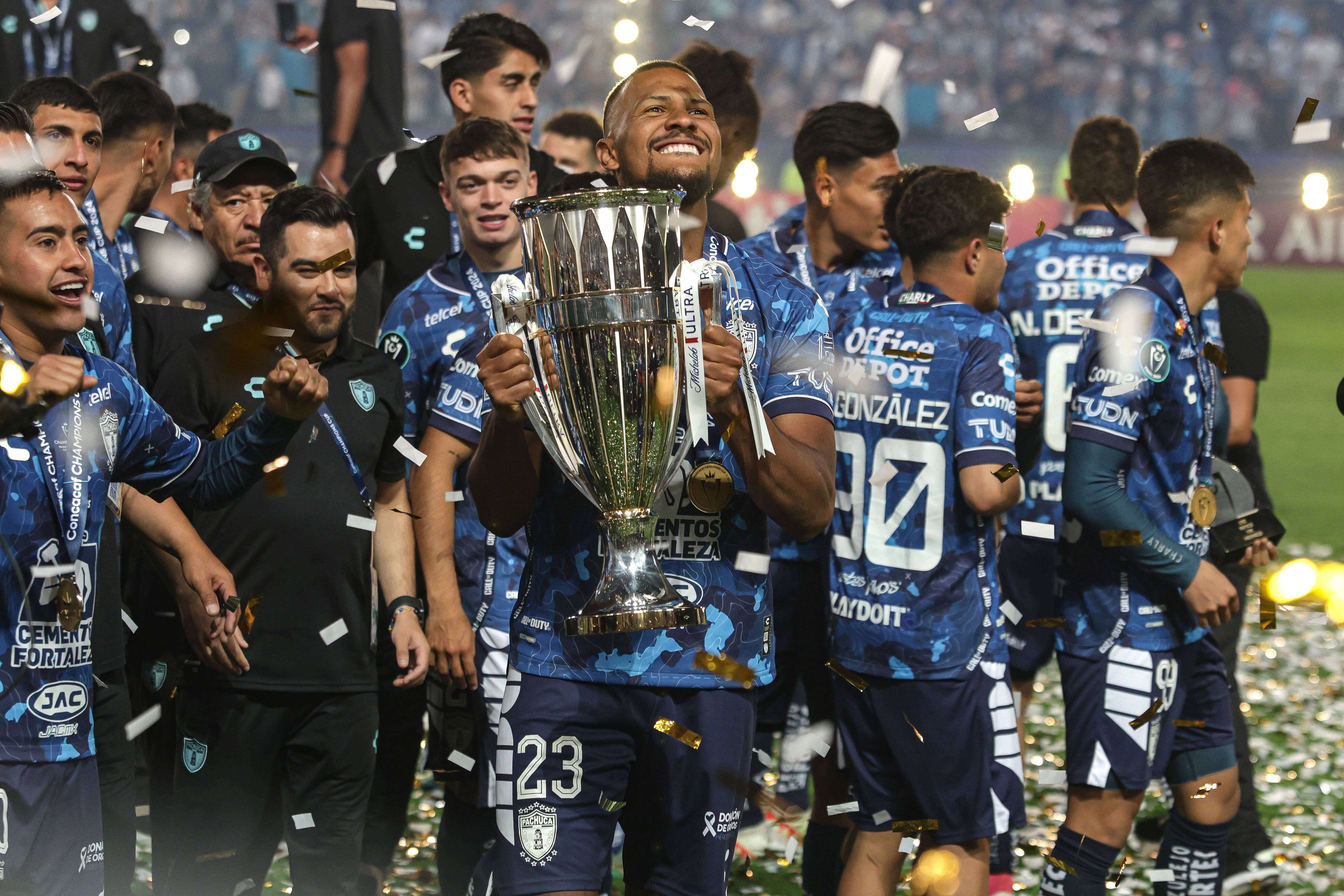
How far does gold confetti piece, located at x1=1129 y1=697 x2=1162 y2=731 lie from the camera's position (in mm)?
3740

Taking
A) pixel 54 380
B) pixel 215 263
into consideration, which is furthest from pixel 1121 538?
pixel 54 380

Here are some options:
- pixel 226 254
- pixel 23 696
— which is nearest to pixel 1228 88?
pixel 226 254

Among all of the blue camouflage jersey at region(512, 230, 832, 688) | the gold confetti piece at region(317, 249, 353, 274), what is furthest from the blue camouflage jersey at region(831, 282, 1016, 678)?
the gold confetti piece at region(317, 249, 353, 274)

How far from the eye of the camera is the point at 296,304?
3621 mm

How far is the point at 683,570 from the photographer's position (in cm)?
276

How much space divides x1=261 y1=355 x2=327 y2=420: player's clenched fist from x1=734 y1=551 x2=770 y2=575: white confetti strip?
0.82 metres

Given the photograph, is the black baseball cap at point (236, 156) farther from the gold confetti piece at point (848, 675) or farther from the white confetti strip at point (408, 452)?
the gold confetti piece at point (848, 675)

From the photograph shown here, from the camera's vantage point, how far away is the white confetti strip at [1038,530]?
466 centimetres

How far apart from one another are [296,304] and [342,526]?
545mm

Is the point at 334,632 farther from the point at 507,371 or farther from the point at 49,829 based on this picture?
the point at 507,371

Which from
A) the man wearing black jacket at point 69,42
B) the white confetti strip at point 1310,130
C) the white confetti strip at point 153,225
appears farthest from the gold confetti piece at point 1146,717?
the man wearing black jacket at point 69,42

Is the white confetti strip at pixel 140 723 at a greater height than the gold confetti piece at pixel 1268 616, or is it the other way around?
the gold confetti piece at pixel 1268 616

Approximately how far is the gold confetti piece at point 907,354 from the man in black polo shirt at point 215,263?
5.12 feet

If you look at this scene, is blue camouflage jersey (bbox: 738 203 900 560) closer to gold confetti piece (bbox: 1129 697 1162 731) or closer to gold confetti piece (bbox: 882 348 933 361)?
gold confetti piece (bbox: 882 348 933 361)
